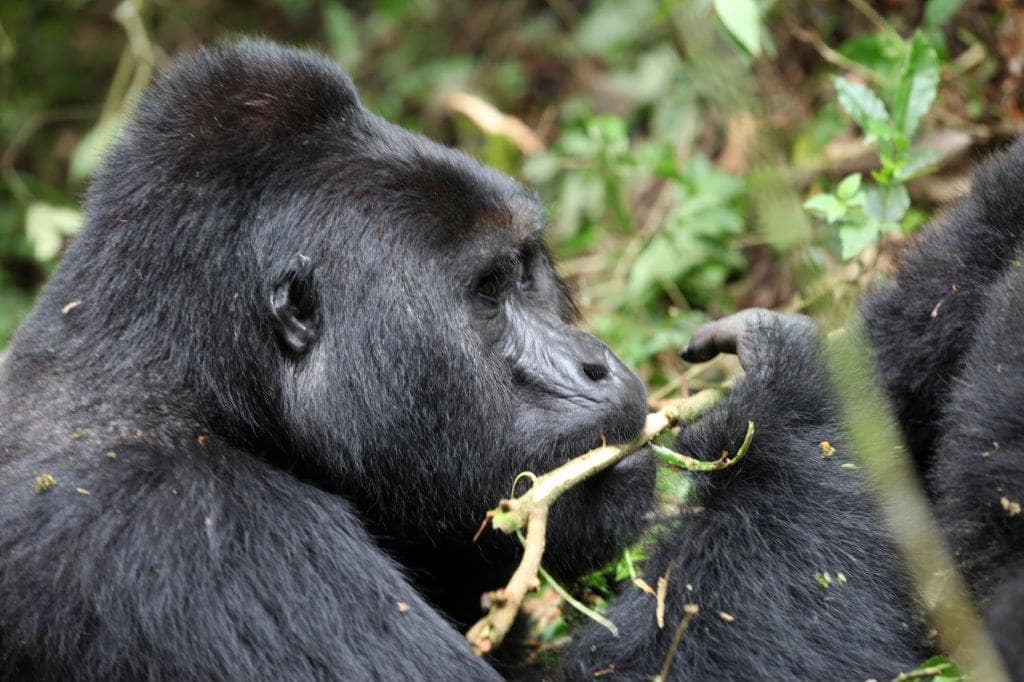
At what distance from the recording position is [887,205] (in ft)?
12.2

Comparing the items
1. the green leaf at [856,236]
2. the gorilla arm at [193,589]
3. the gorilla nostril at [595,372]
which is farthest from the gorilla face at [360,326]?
the green leaf at [856,236]

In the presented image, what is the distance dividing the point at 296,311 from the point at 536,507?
2.46ft

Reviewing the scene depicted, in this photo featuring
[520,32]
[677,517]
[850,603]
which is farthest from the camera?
[520,32]

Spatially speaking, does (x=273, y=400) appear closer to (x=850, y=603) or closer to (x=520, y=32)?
(x=850, y=603)

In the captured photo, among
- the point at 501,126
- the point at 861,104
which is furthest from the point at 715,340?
the point at 501,126

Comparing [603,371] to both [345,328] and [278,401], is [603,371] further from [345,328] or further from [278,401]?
[278,401]

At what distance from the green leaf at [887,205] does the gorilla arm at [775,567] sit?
0.81 m

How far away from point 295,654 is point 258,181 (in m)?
1.11

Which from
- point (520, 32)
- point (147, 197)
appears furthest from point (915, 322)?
point (520, 32)

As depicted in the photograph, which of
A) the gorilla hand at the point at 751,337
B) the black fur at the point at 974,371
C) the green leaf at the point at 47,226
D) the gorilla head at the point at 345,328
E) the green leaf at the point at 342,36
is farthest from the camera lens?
the green leaf at the point at 342,36

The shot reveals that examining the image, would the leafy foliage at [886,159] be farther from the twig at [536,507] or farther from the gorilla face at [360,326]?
the gorilla face at [360,326]

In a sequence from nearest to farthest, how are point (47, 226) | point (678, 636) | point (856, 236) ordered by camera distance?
point (678, 636) → point (856, 236) → point (47, 226)

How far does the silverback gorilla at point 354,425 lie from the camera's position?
98.9 inches

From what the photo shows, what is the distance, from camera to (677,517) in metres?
2.97
